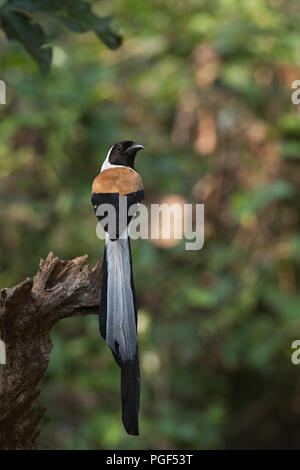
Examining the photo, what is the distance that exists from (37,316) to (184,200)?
122 inches

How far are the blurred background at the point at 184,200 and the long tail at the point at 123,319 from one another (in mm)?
2268

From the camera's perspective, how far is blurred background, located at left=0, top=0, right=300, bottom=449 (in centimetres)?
411

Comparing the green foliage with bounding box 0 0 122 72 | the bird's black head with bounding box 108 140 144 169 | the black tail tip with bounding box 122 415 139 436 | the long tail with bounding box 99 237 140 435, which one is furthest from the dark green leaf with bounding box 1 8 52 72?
the black tail tip with bounding box 122 415 139 436

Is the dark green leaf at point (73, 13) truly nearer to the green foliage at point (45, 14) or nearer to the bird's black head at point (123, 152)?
the green foliage at point (45, 14)

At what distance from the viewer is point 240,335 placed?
14.9ft

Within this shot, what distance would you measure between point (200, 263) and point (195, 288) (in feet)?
1.75

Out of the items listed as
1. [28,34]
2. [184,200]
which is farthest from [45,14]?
[184,200]

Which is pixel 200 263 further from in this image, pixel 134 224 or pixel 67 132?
pixel 134 224

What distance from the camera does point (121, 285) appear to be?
146cm

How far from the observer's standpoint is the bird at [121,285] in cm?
144

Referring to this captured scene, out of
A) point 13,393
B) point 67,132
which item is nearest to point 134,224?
point 13,393

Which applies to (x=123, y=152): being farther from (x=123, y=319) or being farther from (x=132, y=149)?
(x=123, y=319)

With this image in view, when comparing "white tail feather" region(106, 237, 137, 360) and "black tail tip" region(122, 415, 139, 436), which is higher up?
"white tail feather" region(106, 237, 137, 360)

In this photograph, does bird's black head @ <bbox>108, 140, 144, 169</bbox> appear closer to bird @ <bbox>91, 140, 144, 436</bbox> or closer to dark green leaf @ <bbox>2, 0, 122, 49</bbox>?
bird @ <bbox>91, 140, 144, 436</bbox>
